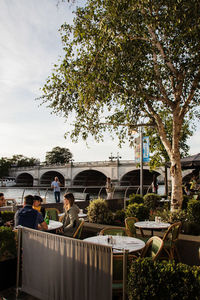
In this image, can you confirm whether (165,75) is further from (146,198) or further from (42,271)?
(42,271)

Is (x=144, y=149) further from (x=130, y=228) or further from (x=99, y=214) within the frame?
(x=130, y=228)

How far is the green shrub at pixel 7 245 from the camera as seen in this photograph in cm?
407

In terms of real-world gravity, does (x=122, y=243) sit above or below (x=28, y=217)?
below

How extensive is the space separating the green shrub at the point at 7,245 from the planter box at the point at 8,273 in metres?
0.08

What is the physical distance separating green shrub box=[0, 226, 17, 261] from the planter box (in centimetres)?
8

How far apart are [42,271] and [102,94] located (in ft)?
18.7

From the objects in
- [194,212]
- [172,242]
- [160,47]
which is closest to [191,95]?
[160,47]

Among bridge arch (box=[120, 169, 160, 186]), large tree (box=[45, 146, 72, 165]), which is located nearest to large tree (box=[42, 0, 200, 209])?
bridge arch (box=[120, 169, 160, 186])

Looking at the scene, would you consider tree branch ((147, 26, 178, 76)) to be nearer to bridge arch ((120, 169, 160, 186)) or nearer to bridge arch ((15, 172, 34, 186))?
bridge arch ((120, 169, 160, 186))

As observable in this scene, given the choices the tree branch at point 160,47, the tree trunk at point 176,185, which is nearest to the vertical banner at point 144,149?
the tree trunk at point 176,185

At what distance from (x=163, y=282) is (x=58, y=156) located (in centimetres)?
10647

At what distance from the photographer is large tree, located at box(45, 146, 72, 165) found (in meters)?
107

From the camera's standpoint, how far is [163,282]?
269 cm

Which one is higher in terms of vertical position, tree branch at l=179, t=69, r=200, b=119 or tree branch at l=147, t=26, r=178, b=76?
tree branch at l=147, t=26, r=178, b=76
